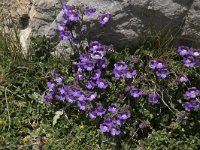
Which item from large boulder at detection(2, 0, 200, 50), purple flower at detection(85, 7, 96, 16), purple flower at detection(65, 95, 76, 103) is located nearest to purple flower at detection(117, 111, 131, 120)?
purple flower at detection(65, 95, 76, 103)

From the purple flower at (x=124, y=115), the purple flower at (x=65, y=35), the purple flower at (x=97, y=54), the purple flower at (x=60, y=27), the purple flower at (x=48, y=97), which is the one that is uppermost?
the purple flower at (x=60, y=27)

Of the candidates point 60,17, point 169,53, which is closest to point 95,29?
point 60,17

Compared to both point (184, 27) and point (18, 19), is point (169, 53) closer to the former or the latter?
point (184, 27)

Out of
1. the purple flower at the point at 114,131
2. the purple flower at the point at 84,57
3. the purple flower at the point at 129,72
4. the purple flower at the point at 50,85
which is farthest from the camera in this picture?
the purple flower at the point at 50,85

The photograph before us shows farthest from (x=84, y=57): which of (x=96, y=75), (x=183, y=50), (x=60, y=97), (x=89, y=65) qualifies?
(x=183, y=50)

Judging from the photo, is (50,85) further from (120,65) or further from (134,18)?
(134,18)

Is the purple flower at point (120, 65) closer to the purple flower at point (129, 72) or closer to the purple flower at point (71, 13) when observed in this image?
the purple flower at point (129, 72)

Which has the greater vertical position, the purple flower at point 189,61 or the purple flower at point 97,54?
the purple flower at point 97,54

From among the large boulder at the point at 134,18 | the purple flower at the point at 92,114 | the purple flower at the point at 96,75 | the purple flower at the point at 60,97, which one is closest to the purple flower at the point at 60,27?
the large boulder at the point at 134,18
